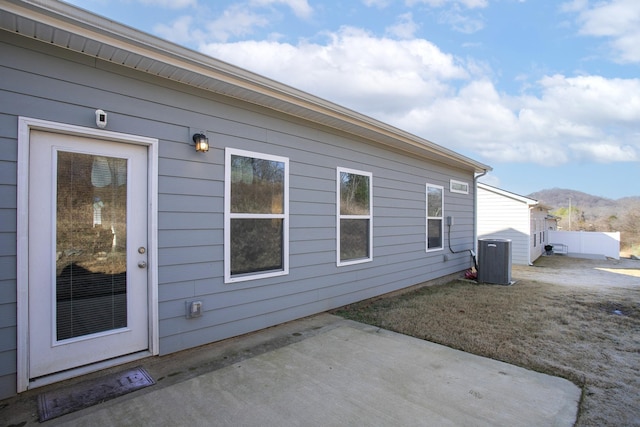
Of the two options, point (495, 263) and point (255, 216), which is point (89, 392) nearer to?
point (255, 216)

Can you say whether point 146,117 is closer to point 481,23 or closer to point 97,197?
point 97,197

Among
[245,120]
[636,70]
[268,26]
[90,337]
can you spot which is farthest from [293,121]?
[636,70]

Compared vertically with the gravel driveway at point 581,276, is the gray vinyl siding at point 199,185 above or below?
above

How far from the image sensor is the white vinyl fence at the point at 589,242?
14.9 meters

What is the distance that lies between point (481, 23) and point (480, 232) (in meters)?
7.39

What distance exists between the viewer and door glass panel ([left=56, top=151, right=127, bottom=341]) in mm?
2518

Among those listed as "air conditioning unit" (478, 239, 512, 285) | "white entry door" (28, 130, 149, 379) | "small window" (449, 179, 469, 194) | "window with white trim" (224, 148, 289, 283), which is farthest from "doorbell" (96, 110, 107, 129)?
"air conditioning unit" (478, 239, 512, 285)

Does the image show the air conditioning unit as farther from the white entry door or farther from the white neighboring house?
the white entry door

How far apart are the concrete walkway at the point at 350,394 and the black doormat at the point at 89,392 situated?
3.8 inches

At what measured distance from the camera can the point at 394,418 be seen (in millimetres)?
2082

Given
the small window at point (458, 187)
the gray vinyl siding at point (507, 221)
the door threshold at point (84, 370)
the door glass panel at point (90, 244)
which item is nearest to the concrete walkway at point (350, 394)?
the door threshold at point (84, 370)

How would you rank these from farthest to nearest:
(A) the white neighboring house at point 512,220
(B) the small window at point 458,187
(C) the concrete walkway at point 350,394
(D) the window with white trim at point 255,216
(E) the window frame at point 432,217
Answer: (A) the white neighboring house at point 512,220 < (B) the small window at point 458,187 < (E) the window frame at point 432,217 < (D) the window with white trim at point 255,216 < (C) the concrete walkway at point 350,394

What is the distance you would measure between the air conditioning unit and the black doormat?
6.98 meters

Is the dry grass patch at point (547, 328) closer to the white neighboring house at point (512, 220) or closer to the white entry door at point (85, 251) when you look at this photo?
the white entry door at point (85, 251)
